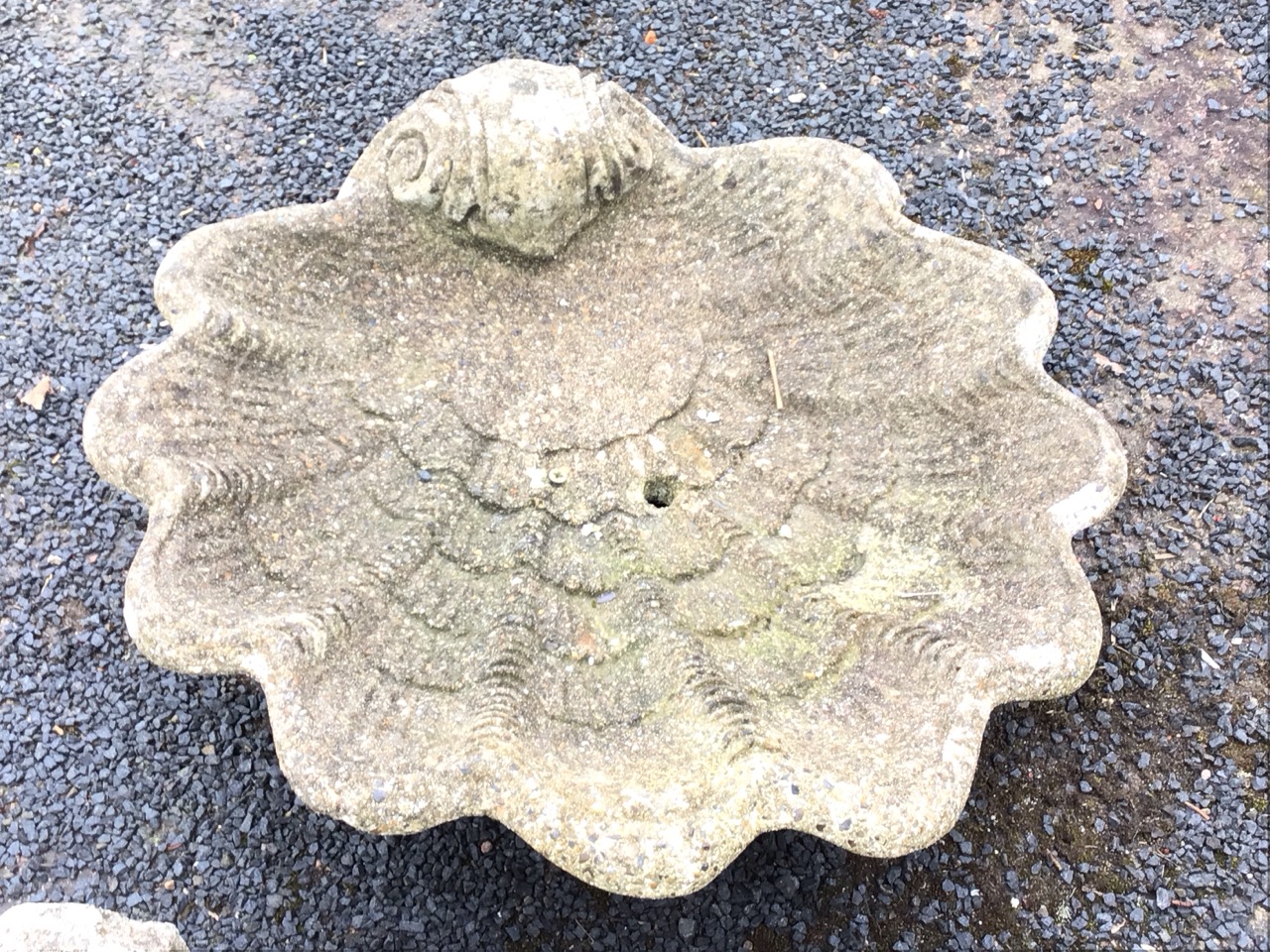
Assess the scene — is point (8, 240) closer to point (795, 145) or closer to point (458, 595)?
point (458, 595)

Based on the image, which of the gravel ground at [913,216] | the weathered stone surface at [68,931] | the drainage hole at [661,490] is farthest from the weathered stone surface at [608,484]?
the gravel ground at [913,216]

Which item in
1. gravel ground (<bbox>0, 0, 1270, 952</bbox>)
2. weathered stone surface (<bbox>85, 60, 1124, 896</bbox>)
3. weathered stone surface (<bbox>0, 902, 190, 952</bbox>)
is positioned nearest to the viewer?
weathered stone surface (<bbox>0, 902, 190, 952</bbox>)

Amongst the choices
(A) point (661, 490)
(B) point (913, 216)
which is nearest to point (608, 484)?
(A) point (661, 490)

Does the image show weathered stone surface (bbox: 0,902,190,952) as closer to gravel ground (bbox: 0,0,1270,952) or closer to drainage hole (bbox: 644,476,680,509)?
gravel ground (bbox: 0,0,1270,952)

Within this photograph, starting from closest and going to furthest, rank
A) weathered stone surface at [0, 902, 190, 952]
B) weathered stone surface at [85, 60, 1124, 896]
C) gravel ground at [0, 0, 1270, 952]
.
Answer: weathered stone surface at [0, 902, 190, 952]
weathered stone surface at [85, 60, 1124, 896]
gravel ground at [0, 0, 1270, 952]

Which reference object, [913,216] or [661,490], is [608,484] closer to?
[661,490]

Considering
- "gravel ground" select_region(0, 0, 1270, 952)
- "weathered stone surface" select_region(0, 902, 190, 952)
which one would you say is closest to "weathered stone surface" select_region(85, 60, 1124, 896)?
"weathered stone surface" select_region(0, 902, 190, 952)
